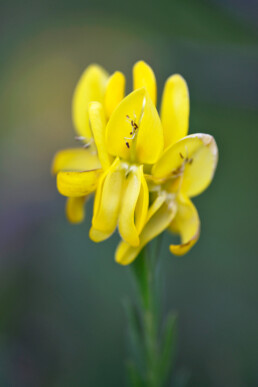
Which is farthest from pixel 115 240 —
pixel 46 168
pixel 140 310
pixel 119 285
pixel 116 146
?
pixel 116 146

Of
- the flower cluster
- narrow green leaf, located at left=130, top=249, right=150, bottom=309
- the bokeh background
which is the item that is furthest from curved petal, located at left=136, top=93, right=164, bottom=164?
the bokeh background

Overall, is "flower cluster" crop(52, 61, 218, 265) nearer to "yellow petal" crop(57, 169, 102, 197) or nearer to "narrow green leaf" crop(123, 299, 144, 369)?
"yellow petal" crop(57, 169, 102, 197)

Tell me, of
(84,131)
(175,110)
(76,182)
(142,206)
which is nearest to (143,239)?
(142,206)

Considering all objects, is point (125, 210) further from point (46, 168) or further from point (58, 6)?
point (58, 6)

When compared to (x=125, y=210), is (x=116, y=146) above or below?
above

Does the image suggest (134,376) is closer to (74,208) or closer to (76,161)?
(74,208)

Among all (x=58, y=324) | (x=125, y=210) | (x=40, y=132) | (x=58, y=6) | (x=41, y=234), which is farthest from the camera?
(x=58, y=6)

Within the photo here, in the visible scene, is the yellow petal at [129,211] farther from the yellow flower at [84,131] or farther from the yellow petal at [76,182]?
the yellow flower at [84,131]
